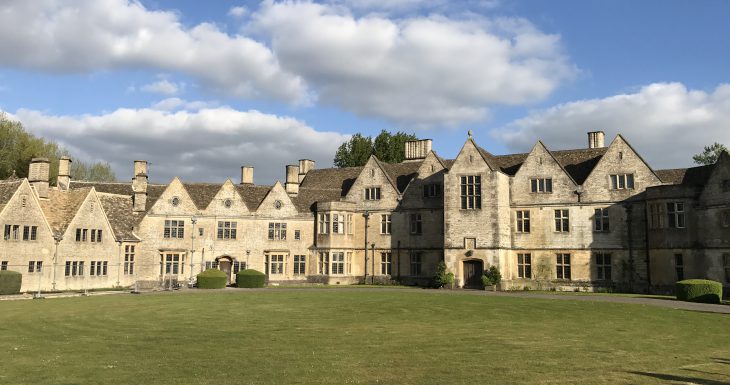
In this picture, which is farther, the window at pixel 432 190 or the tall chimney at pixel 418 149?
the tall chimney at pixel 418 149

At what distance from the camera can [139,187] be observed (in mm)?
52125

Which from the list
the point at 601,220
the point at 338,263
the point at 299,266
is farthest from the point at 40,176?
the point at 601,220

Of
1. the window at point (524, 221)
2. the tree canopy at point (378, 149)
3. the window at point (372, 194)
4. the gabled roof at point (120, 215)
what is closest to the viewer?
the window at point (524, 221)

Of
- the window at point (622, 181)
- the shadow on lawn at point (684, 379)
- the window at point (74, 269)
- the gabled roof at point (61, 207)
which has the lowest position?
the shadow on lawn at point (684, 379)

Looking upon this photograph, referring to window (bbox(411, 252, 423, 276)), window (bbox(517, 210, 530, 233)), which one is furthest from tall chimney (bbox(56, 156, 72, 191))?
window (bbox(517, 210, 530, 233))

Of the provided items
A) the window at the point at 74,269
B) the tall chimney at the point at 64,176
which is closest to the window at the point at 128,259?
the window at the point at 74,269

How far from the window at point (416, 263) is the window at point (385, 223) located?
3.17 m

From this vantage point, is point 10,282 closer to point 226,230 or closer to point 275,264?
point 226,230

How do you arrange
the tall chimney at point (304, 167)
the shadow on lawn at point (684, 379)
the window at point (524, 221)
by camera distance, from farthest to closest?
the tall chimney at point (304, 167)
the window at point (524, 221)
the shadow on lawn at point (684, 379)

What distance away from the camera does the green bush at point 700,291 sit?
32.6 meters

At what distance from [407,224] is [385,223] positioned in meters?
2.12

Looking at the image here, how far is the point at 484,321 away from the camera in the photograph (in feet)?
76.5

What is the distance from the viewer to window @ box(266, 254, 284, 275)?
51812 millimetres

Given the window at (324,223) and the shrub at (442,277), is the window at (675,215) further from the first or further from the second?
the window at (324,223)
